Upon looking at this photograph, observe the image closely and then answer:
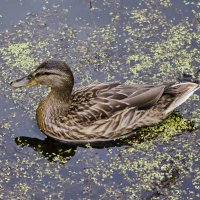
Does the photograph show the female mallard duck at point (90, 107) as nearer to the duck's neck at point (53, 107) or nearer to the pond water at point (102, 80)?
the duck's neck at point (53, 107)

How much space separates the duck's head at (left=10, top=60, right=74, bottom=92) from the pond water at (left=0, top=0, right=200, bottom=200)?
1.44 feet

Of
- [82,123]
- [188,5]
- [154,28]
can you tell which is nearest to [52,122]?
[82,123]

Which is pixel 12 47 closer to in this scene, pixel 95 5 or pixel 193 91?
pixel 95 5

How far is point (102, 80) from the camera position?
8641 mm

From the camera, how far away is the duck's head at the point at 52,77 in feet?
25.7

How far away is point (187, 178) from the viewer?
7.49m

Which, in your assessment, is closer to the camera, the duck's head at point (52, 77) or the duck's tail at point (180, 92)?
the duck's head at point (52, 77)

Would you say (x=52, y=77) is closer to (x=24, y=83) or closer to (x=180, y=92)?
(x=24, y=83)

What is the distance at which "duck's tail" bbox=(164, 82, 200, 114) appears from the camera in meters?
8.13

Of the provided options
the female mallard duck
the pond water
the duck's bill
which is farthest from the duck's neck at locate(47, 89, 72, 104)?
the pond water

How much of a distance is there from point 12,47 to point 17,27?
0.39 m

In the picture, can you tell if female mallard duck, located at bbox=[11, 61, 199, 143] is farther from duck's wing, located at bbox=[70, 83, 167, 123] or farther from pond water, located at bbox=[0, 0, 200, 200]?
pond water, located at bbox=[0, 0, 200, 200]

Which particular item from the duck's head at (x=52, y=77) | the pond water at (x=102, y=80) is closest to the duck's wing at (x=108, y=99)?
the duck's head at (x=52, y=77)

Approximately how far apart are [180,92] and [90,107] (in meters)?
1.15
